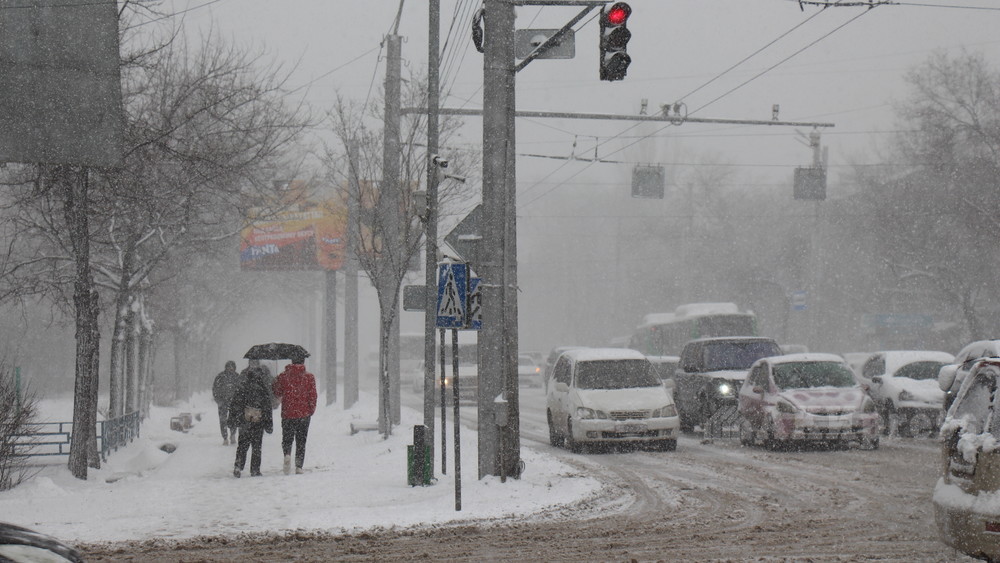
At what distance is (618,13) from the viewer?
11.4 meters

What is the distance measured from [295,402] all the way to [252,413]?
61 cm

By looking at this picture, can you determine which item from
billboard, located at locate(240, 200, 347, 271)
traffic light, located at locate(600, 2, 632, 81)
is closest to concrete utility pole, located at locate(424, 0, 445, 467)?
traffic light, located at locate(600, 2, 632, 81)

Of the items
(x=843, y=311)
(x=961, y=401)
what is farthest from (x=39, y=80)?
(x=843, y=311)

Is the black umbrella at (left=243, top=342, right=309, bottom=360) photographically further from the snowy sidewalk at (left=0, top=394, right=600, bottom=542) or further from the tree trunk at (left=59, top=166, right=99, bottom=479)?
the tree trunk at (left=59, top=166, right=99, bottom=479)

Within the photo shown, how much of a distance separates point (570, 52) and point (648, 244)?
74705 mm

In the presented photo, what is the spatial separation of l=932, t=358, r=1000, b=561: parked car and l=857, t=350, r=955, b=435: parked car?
1287 centimetres

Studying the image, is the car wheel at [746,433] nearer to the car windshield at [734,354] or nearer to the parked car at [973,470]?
the car windshield at [734,354]

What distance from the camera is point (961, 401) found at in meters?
7.77

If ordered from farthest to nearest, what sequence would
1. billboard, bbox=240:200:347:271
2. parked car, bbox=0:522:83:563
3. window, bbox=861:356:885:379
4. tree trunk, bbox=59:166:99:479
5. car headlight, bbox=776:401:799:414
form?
billboard, bbox=240:200:347:271 < window, bbox=861:356:885:379 < car headlight, bbox=776:401:799:414 < tree trunk, bbox=59:166:99:479 < parked car, bbox=0:522:83:563

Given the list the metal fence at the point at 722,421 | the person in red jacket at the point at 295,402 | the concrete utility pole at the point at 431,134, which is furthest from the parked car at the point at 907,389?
the person in red jacket at the point at 295,402

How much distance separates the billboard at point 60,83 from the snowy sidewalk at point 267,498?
13.3 feet

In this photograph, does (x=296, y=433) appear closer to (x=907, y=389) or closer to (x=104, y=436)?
(x=104, y=436)

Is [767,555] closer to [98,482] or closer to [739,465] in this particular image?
[739,465]

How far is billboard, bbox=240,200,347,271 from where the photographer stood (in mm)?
35625
